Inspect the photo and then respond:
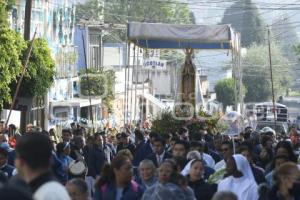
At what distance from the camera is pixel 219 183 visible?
11438 millimetres

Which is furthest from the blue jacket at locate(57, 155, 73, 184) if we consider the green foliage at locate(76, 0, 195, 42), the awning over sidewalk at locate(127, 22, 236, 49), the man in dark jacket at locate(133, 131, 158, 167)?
the green foliage at locate(76, 0, 195, 42)

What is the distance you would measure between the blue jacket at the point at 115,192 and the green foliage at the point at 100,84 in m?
39.1

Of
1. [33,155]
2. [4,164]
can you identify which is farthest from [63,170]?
[33,155]

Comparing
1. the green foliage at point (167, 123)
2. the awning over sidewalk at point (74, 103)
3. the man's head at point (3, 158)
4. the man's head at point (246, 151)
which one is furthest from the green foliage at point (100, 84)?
the man's head at point (3, 158)

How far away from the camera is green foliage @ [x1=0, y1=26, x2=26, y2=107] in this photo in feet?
95.0

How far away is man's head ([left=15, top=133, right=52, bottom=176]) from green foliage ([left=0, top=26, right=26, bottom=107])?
74.4 feet

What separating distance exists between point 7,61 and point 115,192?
19.0m

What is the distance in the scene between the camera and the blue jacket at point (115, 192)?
34.4 feet

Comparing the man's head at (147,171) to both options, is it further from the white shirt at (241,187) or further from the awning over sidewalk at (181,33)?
the awning over sidewalk at (181,33)

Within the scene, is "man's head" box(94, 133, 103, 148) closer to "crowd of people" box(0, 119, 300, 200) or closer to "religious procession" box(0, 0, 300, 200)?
"religious procession" box(0, 0, 300, 200)

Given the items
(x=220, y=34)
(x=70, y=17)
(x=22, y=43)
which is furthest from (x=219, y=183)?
(x=70, y=17)

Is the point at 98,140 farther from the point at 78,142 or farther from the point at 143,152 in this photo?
the point at 143,152

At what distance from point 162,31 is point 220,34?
1.57 metres

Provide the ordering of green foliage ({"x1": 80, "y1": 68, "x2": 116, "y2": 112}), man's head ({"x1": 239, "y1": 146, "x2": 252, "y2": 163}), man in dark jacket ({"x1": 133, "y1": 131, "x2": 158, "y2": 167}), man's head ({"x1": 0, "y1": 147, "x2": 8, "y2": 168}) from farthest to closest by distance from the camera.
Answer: green foliage ({"x1": 80, "y1": 68, "x2": 116, "y2": 112}) < man in dark jacket ({"x1": 133, "y1": 131, "x2": 158, "y2": 167}) < man's head ({"x1": 239, "y1": 146, "x2": 252, "y2": 163}) < man's head ({"x1": 0, "y1": 147, "x2": 8, "y2": 168})
